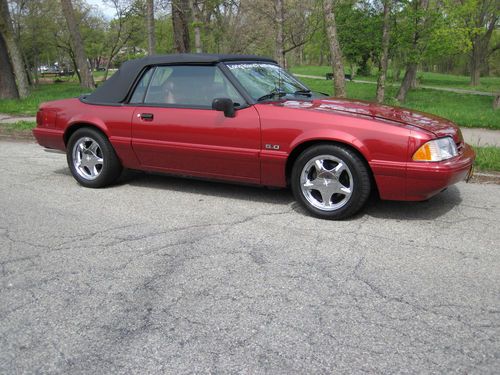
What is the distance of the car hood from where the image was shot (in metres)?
4.43

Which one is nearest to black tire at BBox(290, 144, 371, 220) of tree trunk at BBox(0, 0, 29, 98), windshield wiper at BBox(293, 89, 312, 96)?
windshield wiper at BBox(293, 89, 312, 96)

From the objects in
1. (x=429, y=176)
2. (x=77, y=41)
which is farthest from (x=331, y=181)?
(x=77, y=41)

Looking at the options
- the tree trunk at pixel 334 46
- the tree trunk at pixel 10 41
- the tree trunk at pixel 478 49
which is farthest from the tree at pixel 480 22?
the tree trunk at pixel 10 41

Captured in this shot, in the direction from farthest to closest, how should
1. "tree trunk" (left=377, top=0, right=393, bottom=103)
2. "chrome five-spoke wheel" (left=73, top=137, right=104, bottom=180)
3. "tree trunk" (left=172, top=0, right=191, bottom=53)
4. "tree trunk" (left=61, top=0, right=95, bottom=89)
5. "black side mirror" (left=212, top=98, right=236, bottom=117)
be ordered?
"tree trunk" (left=61, top=0, right=95, bottom=89)
"tree trunk" (left=172, top=0, right=191, bottom=53)
"tree trunk" (left=377, top=0, right=393, bottom=103)
"chrome five-spoke wheel" (left=73, top=137, right=104, bottom=180)
"black side mirror" (left=212, top=98, right=236, bottom=117)

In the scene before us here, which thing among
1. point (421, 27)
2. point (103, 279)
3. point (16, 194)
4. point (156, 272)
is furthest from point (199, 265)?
point (421, 27)

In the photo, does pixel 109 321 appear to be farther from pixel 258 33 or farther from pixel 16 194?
pixel 258 33

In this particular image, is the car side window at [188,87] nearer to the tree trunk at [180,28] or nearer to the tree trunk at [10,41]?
the tree trunk at [180,28]

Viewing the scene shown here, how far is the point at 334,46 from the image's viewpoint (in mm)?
11469

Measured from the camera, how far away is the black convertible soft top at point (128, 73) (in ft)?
17.4

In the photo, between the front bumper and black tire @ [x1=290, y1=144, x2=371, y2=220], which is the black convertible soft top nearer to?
black tire @ [x1=290, y1=144, x2=371, y2=220]

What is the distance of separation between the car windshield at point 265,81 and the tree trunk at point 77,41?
16.6 metres

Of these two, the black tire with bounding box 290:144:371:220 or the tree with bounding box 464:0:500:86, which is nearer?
the black tire with bounding box 290:144:371:220

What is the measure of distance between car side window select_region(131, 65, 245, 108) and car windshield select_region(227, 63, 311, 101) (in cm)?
17

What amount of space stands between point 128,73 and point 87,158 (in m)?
1.14
